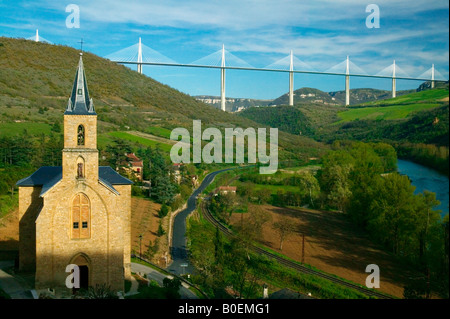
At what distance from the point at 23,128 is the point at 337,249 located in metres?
23.4

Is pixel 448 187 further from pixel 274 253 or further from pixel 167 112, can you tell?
pixel 167 112

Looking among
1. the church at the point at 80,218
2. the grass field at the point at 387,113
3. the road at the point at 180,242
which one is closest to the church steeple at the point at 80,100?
the church at the point at 80,218

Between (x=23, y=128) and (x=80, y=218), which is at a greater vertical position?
(x=23, y=128)

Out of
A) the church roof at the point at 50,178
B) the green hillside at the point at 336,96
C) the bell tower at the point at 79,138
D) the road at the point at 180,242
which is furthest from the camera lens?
the green hillside at the point at 336,96

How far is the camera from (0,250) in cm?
1641

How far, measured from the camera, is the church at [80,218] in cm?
1215

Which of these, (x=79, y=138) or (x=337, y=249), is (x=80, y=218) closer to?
(x=79, y=138)

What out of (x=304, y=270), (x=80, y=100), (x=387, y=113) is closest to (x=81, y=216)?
(x=80, y=100)

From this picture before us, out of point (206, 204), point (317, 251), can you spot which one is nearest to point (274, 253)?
point (317, 251)

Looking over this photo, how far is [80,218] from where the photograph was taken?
12.5 meters

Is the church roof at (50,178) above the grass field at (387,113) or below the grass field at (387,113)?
below

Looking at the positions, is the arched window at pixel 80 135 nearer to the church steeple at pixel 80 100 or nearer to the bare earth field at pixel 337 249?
the church steeple at pixel 80 100

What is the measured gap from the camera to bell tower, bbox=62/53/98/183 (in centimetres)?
1233

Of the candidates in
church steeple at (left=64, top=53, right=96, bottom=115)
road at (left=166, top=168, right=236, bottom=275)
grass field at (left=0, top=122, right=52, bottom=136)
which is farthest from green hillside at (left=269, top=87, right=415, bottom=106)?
church steeple at (left=64, top=53, right=96, bottom=115)
